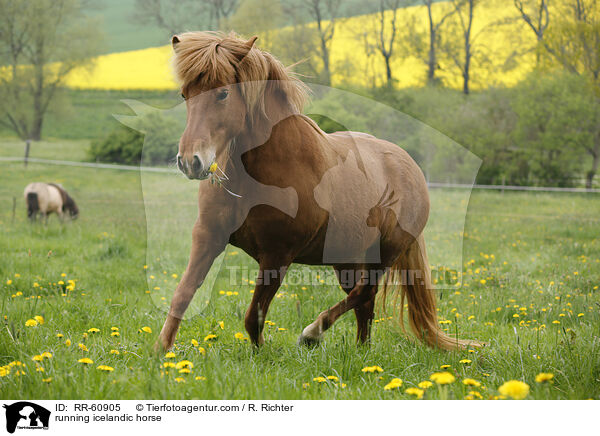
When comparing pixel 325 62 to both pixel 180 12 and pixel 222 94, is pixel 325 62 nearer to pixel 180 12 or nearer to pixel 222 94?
pixel 222 94

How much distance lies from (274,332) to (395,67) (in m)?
6.02

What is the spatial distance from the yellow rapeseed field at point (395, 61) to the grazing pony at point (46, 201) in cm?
325

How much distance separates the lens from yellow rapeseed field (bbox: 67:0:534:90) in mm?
8656

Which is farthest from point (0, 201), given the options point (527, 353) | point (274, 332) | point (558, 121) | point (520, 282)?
point (558, 121)

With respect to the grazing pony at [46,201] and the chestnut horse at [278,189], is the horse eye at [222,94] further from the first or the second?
the grazing pony at [46,201]

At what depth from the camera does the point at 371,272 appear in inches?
156

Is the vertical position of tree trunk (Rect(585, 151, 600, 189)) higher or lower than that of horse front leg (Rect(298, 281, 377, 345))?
higher

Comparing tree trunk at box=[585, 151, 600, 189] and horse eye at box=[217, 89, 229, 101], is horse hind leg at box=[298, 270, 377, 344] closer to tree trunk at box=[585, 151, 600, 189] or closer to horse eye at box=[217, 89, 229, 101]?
horse eye at box=[217, 89, 229, 101]

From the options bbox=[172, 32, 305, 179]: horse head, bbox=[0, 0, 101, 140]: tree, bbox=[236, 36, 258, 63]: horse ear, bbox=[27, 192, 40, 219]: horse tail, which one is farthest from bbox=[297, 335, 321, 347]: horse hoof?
bbox=[0, 0, 101, 140]: tree

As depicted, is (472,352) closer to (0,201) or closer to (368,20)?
(368,20)

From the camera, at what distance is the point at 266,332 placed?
12.9 ft

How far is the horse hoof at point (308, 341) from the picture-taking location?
139 inches
